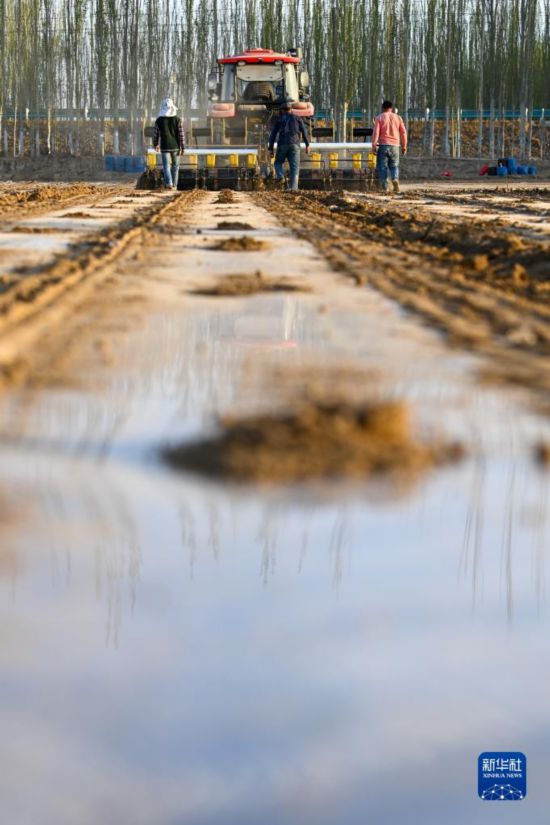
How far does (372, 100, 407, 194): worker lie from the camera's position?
76.3ft

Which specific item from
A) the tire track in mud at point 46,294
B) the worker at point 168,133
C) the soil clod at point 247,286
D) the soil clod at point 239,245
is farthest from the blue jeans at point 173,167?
the soil clod at point 247,286

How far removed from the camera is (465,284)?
7.43 meters

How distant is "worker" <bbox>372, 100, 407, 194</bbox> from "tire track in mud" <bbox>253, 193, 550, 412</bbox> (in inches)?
414

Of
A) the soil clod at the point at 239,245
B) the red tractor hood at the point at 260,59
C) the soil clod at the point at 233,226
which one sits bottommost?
the soil clod at the point at 239,245

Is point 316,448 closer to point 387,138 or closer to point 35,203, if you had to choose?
point 35,203

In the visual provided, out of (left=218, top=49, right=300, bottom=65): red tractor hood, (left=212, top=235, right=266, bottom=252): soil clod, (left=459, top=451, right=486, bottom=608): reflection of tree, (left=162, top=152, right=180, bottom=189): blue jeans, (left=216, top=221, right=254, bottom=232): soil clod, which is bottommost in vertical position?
(left=459, top=451, right=486, bottom=608): reflection of tree

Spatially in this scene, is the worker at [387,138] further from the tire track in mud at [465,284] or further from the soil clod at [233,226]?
the soil clod at [233,226]

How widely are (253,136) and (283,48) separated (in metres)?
22.6

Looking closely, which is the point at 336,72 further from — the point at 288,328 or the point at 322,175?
the point at 288,328

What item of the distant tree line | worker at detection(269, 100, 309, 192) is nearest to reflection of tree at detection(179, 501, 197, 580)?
worker at detection(269, 100, 309, 192)

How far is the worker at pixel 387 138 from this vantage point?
76.3 feet

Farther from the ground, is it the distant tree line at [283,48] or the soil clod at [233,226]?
the distant tree line at [283,48]

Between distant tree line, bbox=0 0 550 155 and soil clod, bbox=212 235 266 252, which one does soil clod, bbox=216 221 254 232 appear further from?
distant tree line, bbox=0 0 550 155

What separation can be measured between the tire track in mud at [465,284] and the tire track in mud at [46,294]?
164 centimetres
